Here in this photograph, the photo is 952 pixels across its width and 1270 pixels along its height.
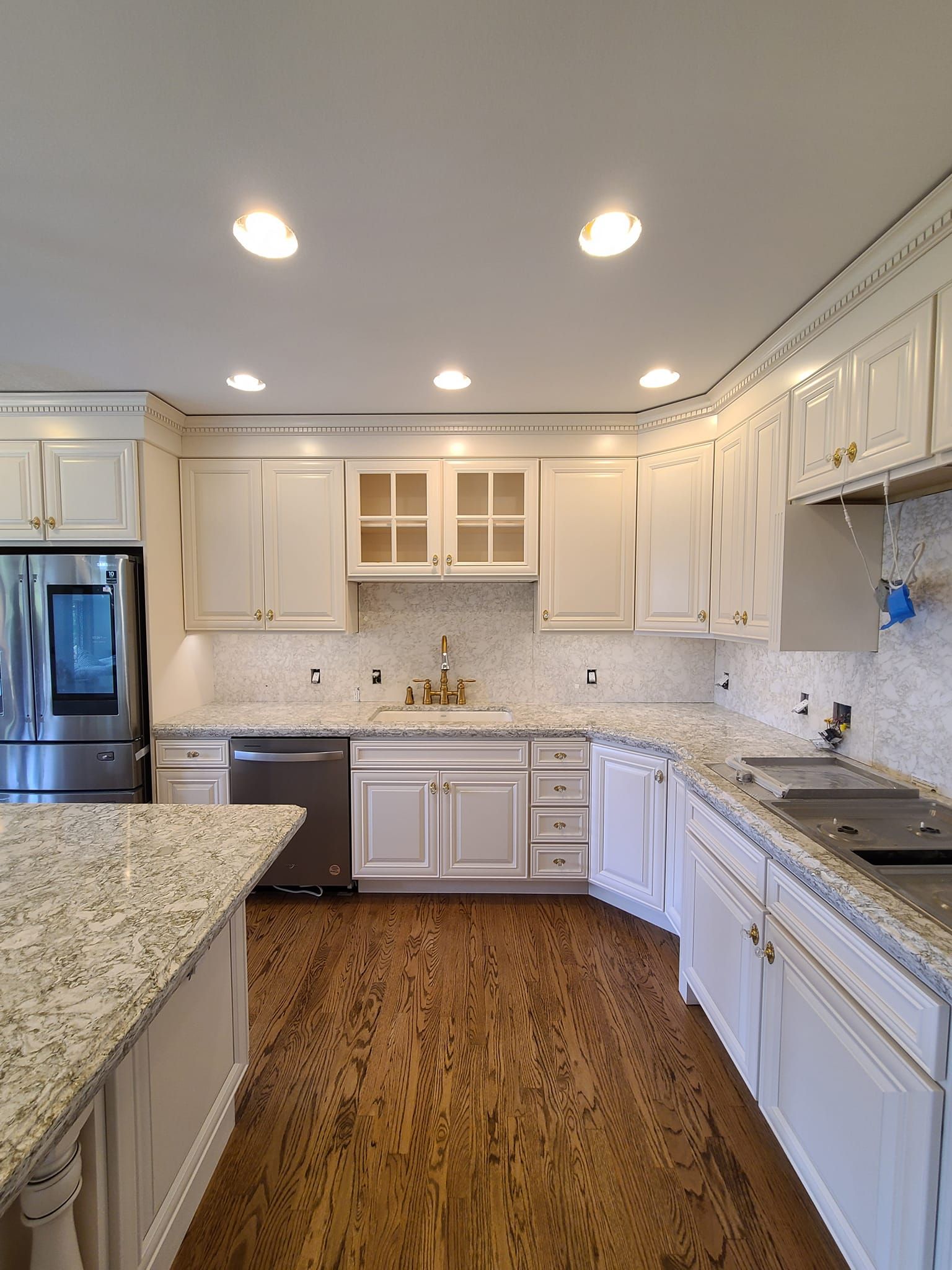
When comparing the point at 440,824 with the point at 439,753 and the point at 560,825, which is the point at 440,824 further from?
the point at 560,825

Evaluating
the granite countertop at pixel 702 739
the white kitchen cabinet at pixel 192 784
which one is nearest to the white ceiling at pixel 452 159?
the granite countertop at pixel 702 739

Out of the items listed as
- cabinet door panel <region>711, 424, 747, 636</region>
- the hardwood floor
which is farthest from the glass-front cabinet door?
the hardwood floor

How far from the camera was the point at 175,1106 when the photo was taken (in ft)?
3.77

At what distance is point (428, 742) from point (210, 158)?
7.28 feet

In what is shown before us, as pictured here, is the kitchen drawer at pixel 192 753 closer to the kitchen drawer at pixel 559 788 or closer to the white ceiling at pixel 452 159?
the kitchen drawer at pixel 559 788

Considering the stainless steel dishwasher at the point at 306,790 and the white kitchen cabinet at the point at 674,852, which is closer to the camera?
the white kitchen cabinet at the point at 674,852

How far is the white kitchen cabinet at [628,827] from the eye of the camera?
236cm

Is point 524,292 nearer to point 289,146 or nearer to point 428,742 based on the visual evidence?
point 289,146

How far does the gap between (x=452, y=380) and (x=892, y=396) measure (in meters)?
1.64

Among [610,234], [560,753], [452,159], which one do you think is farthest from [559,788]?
[452,159]

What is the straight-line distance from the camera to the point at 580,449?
279cm

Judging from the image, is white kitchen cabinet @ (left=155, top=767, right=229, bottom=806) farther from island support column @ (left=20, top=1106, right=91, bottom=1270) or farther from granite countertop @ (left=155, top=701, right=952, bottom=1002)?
island support column @ (left=20, top=1106, right=91, bottom=1270)

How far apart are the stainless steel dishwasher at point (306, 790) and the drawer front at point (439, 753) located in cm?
10

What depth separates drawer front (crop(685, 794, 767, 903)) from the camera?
144cm
